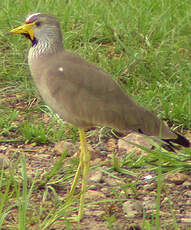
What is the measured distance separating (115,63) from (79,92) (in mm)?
1616

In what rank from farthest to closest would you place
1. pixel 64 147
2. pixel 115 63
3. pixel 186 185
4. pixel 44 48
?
pixel 115 63
pixel 64 147
pixel 186 185
pixel 44 48

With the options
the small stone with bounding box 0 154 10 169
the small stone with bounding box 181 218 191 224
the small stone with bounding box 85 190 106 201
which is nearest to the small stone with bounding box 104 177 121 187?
the small stone with bounding box 85 190 106 201

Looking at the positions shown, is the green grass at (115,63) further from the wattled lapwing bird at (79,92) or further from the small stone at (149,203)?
the wattled lapwing bird at (79,92)

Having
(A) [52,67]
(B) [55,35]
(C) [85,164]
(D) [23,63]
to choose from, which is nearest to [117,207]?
(C) [85,164]

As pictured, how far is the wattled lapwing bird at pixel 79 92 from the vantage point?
3.10 m

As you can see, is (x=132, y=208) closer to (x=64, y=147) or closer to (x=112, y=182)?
(x=112, y=182)

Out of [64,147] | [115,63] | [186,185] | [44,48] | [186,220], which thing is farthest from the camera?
[115,63]

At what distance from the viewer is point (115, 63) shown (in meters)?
→ 4.68

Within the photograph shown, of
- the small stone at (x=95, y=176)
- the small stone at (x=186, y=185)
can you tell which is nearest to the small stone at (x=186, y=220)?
the small stone at (x=186, y=185)

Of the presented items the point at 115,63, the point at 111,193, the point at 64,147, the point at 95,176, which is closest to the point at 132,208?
the point at 111,193

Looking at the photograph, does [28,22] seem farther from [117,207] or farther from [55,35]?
[117,207]

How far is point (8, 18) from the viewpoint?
5.04 m

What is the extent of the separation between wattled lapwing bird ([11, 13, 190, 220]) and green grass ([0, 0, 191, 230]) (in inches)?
8.4

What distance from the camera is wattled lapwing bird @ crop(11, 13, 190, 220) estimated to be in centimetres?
310
